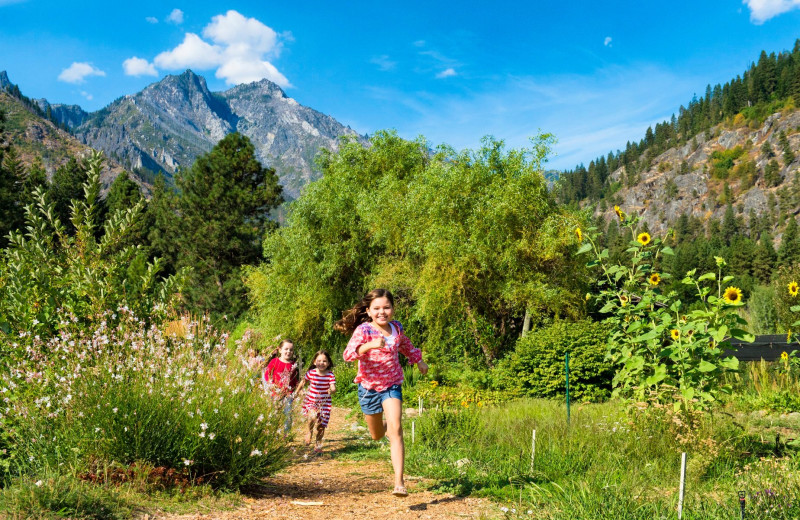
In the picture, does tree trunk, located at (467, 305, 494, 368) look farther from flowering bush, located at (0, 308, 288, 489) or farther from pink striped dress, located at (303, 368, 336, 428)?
flowering bush, located at (0, 308, 288, 489)

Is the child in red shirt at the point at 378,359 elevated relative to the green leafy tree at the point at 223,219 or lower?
lower

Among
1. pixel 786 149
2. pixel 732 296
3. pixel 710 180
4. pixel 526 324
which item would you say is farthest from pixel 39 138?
pixel 786 149

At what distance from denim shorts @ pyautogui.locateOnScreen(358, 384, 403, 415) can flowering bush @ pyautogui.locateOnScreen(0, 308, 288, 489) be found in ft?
2.14

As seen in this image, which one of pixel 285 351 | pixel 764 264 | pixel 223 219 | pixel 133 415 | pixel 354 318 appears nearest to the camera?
pixel 133 415

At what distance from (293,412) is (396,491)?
3.95 ft

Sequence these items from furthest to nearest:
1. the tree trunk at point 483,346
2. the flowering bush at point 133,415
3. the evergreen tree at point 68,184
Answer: the evergreen tree at point 68,184 → the tree trunk at point 483,346 → the flowering bush at point 133,415

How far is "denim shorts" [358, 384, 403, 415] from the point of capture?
4219mm

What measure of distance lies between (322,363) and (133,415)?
11.1 feet

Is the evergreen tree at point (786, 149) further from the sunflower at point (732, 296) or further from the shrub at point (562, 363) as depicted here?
the sunflower at point (732, 296)

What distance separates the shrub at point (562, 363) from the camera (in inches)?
362

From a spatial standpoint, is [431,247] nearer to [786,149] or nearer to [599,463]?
[599,463]

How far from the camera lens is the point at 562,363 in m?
9.43

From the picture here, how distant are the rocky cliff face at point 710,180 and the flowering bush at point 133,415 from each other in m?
144

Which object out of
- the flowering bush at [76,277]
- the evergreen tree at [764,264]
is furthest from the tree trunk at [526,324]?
the evergreen tree at [764,264]
